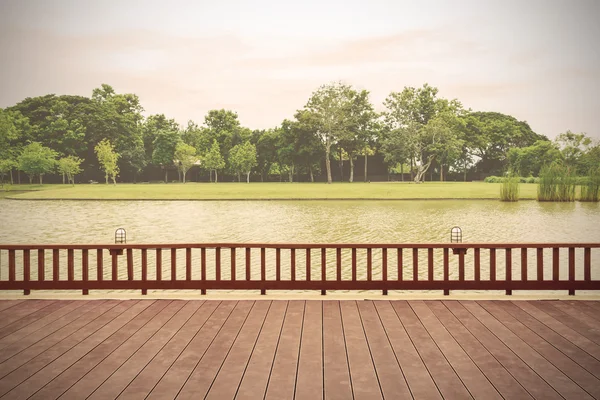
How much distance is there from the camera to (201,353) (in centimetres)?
332

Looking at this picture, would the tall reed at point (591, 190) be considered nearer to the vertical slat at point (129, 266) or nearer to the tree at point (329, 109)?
the vertical slat at point (129, 266)

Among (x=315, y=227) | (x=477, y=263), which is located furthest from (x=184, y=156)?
(x=477, y=263)

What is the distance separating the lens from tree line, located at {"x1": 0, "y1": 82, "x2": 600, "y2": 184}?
52.4m

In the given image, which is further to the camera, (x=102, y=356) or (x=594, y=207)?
(x=594, y=207)

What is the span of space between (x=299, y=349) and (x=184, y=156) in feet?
192

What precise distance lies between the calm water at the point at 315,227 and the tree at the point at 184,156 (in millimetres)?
37188

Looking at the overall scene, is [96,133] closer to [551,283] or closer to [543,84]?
[543,84]

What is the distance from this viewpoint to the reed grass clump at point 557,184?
1030 inches

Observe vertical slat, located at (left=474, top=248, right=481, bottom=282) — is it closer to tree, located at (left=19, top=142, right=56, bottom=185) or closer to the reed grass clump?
the reed grass clump

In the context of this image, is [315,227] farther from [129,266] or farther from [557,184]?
[557,184]

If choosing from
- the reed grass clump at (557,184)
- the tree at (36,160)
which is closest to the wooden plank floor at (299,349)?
the reed grass clump at (557,184)

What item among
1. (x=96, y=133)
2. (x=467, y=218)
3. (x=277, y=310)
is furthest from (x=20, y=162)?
(x=277, y=310)

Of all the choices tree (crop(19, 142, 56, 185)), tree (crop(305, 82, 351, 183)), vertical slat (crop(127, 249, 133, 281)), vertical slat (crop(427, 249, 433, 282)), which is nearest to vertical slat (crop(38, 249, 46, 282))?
vertical slat (crop(127, 249, 133, 281))

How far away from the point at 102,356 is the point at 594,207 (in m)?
Result: 25.0
